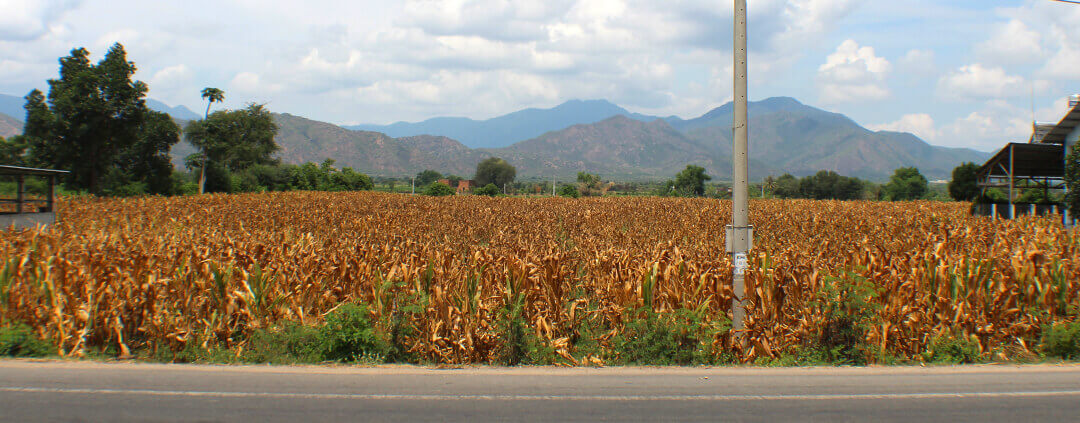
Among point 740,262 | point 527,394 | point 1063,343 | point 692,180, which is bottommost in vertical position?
point 527,394

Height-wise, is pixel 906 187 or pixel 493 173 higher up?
pixel 493 173

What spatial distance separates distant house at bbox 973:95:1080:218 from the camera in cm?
2727

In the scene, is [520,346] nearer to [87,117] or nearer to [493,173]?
[87,117]

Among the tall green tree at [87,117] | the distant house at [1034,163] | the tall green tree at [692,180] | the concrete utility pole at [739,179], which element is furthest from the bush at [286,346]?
the tall green tree at [692,180]

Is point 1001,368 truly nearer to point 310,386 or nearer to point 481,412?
point 481,412

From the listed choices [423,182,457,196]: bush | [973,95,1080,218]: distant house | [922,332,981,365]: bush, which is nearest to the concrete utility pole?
[922,332,981,365]: bush

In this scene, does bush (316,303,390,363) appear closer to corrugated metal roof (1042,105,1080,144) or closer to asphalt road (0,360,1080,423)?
asphalt road (0,360,1080,423)

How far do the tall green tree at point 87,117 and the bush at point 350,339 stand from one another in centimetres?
6070

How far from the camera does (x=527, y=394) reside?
689 cm

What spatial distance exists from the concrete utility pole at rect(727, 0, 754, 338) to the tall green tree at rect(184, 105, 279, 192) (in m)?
82.1

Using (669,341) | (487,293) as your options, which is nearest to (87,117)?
(487,293)

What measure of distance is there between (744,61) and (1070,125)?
88.4 feet

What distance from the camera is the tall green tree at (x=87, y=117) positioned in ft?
182

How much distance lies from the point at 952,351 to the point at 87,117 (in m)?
67.4
